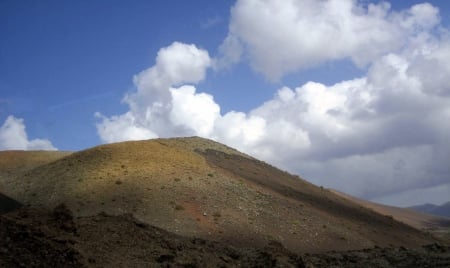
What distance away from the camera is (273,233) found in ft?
107

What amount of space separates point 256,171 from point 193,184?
1344 centimetres

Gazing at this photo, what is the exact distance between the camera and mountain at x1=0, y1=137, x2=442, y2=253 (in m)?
31.5

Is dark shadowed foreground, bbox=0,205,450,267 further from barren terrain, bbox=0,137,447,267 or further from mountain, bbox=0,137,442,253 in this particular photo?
mountain, bbox=0,137,442,253

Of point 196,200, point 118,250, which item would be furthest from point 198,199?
point 118,250

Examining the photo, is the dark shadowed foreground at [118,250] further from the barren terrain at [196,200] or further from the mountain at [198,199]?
the mountain at [198,199]

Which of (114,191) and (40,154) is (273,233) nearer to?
(114,191)

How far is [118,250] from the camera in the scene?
20859 millimetres

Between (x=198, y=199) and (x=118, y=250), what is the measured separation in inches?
560

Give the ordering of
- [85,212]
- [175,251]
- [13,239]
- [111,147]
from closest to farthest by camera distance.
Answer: [13,239] → [175,251] → [85,212] → [111,147]

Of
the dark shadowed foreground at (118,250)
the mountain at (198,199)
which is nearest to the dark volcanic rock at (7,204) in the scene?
the mountain at (198,199)

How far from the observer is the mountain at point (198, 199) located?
1240 inches

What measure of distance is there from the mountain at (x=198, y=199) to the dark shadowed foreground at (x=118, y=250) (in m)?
4.02

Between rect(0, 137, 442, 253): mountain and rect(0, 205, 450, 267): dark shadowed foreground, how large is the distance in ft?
13.2

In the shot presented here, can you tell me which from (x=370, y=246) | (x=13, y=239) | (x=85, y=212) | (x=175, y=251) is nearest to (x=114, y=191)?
(x=85, y=212)
